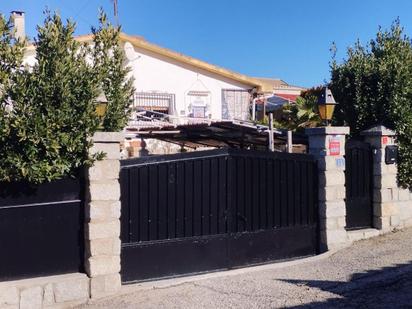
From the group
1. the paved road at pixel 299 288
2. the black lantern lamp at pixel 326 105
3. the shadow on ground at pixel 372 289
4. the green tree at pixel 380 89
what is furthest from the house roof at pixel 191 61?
the shadow on ground at pixel 372 289

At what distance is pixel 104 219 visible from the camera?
6.98 m

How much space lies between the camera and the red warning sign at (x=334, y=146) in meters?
9.57

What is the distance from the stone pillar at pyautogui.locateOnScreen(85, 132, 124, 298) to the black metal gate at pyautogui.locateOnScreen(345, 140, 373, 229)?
4.76 metres

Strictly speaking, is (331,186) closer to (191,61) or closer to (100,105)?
(100,105)

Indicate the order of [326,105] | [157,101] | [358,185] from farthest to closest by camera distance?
[157,101]
[358,185]
[326,105]

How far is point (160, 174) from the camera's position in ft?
25.2

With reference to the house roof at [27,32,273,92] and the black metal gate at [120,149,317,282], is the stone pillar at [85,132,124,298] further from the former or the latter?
the house roof at [27,32,273,92]

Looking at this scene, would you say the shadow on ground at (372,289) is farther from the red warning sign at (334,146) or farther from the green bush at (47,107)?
the green bush at (47,107)

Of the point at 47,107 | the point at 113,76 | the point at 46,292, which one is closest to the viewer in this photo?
the point at 47,107

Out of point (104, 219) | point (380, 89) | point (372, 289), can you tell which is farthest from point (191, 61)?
point (372, 289)

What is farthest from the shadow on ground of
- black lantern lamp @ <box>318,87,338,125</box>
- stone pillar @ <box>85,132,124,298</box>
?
black lantern lamp @ <box>318,87,338,125</box>

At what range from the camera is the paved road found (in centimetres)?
663

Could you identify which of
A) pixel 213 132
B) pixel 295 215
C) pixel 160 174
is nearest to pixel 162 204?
pixel 160 174

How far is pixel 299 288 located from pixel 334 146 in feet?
10.4
